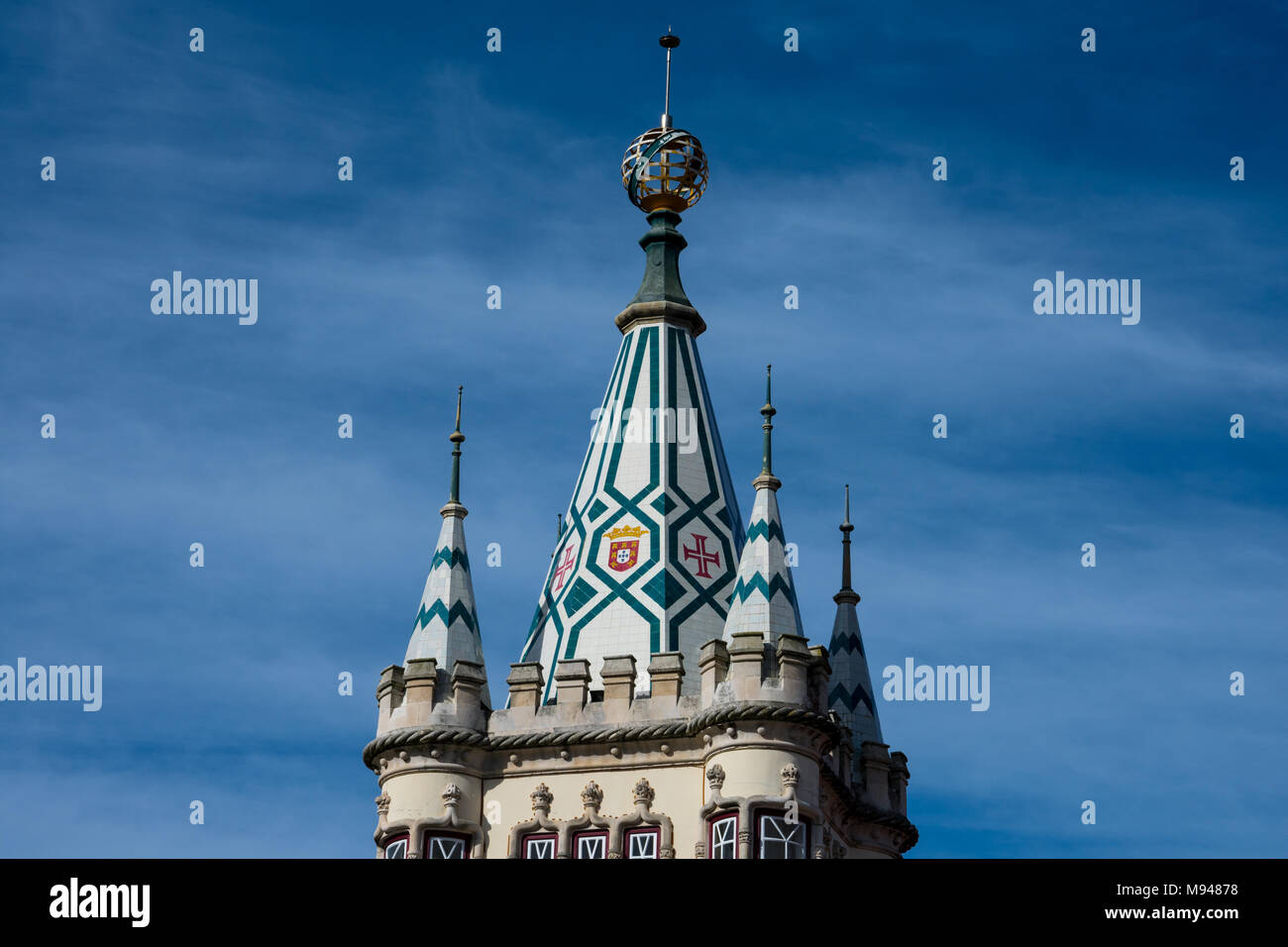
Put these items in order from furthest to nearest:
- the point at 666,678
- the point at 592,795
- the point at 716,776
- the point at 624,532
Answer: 1. the point at 624,532
2. the point at 666,678
3. the point at 592,795
4. the point at 716,776

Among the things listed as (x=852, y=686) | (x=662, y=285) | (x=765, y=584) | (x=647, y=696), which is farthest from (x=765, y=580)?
(x=662, y=285)

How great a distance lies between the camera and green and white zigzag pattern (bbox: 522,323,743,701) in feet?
138

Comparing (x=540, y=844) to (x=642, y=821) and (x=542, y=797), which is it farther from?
(x=642, y=821)

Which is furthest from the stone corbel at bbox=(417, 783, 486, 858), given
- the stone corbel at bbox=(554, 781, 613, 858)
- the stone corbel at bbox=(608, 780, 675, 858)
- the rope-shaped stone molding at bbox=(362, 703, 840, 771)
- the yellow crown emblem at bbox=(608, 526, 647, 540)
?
the yellow crown emblem at bbox=(608, 526, 647, 540)

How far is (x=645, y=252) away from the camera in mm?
47281

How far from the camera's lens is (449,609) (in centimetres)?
4159

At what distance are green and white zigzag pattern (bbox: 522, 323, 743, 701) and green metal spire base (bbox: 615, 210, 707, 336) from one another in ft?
0.85

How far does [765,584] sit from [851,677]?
553 centimetres

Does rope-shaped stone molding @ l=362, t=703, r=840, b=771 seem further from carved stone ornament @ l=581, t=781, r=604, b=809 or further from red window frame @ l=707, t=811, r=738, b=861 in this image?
red window frame @ l=707, t=811, r=738, b=861

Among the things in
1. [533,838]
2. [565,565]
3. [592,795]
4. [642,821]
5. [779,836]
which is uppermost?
[565,565]

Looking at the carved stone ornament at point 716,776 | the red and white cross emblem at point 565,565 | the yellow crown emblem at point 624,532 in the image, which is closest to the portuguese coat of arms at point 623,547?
the yellow crown emblem at point 624,532

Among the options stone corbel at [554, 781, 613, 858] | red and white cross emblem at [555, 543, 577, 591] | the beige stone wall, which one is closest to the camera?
the beige stone wall

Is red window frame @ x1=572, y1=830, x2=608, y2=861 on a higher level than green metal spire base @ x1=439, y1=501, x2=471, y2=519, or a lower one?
lower
